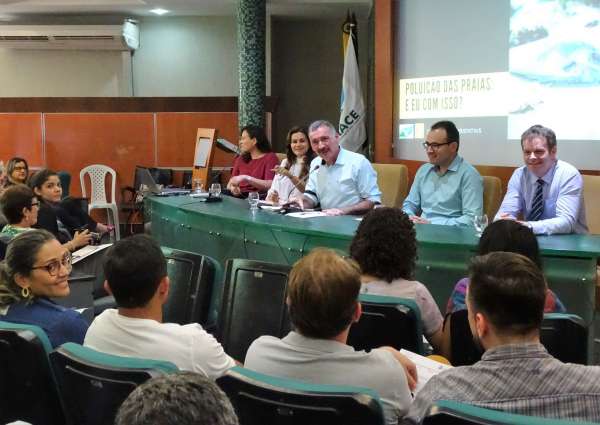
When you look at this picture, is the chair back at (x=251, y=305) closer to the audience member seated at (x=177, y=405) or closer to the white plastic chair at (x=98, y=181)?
the audience member seated at (x=177, y=405)

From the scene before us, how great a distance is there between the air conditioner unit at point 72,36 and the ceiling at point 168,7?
0.23m

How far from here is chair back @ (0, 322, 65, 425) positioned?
201 centimetres

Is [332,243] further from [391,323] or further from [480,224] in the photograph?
[391,323]

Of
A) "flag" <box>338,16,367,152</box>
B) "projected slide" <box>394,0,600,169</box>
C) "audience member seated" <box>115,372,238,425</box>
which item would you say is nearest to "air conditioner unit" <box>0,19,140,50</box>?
"flag" <box>338,16,367,152</box>

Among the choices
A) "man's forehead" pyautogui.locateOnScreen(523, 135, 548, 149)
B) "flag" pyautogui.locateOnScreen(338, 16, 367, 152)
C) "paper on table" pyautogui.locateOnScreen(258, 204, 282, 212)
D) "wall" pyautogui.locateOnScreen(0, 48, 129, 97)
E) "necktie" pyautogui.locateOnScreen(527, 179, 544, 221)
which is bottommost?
"paper on table" pyautogui.locateOnScreen(258, 204, 282, 212)

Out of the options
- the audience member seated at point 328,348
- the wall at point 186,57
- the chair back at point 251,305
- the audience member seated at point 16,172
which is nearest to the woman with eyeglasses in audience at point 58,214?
the audience member seated at point 16,172

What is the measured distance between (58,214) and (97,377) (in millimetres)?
3885

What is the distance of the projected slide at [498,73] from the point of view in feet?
16.4

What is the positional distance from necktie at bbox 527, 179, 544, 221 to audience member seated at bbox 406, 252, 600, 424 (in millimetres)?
2435

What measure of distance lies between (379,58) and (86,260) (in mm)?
4261

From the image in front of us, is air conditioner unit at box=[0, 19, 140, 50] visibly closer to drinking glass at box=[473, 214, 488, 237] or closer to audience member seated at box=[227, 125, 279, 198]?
audience member seated at box=[227, 125, 279, 198]

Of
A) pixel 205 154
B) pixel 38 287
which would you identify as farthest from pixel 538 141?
pixel 205 154

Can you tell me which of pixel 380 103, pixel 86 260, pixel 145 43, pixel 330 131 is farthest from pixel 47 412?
pixel 145 43

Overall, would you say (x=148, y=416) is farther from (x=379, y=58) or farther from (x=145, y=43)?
(x=145, y=43)
